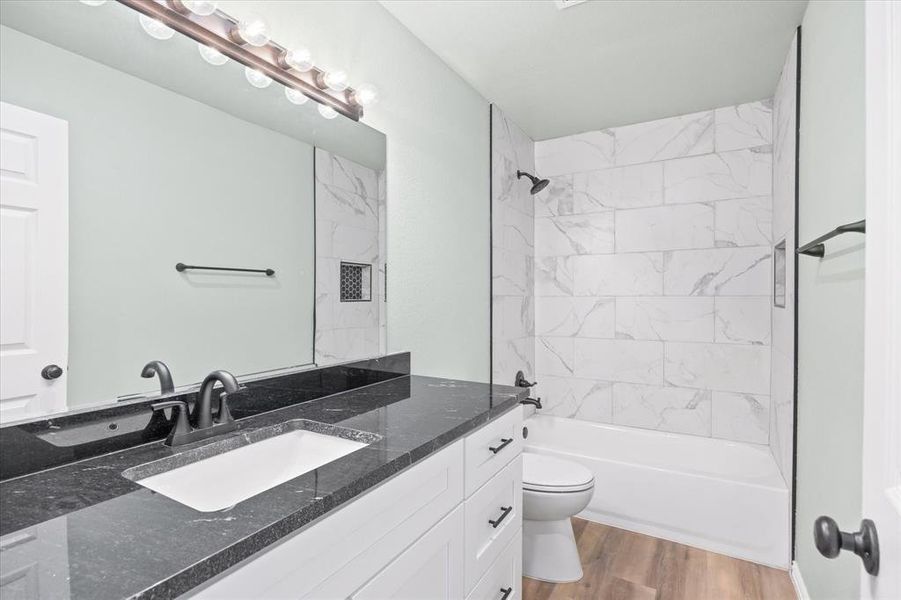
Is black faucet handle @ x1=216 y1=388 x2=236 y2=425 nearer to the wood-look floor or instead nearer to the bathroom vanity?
the bathroom vanity

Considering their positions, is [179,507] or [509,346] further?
[509,346]

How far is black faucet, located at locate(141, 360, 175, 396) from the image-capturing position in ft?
3.82

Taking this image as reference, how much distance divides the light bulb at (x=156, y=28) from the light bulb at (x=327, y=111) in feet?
1.73

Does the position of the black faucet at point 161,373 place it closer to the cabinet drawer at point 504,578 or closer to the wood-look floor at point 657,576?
the cabinet drawer at point 504,578

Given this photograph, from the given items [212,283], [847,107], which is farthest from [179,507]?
[847,107]

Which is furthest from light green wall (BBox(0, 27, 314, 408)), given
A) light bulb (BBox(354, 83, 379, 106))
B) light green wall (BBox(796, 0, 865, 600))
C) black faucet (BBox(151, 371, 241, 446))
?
light green wall (BBox(796, 0, 865, 600))

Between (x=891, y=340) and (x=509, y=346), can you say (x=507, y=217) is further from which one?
(x=891, y=340)

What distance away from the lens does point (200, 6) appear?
130cm

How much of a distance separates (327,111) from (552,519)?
77.2 inches

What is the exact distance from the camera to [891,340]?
554mm

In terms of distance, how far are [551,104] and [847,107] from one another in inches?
72.0

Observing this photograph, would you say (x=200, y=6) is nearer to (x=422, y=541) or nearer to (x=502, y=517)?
(x=422, y=541)

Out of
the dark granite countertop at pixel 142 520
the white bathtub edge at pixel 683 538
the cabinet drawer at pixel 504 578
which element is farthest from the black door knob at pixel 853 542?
the white bathtub edge at pixel 683 538

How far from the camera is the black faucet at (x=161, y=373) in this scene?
1.17 metres
